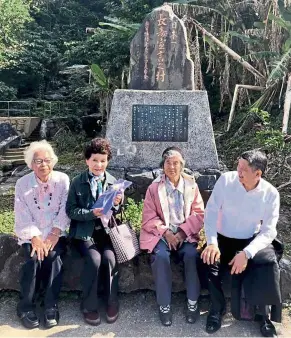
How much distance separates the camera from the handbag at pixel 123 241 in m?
2.84

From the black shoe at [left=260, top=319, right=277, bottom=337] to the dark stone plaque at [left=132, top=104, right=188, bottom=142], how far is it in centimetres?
243

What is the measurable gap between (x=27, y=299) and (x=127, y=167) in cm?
225

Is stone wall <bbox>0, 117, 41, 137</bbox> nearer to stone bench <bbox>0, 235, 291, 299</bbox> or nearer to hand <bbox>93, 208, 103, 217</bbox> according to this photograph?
stone bench <bbox>0, 235, 291, 299</bbox>

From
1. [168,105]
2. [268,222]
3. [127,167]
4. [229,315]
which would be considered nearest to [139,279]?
[229,315]

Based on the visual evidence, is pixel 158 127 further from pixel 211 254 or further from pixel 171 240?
pixel 211 254

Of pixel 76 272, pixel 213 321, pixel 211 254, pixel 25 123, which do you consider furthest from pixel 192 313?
pixel 25 123

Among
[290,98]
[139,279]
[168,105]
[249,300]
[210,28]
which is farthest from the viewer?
[210,28]

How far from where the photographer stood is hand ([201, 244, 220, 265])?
8.63 ft

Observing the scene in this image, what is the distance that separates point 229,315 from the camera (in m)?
2.86

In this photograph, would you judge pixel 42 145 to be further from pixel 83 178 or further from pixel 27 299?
pixel 27 299

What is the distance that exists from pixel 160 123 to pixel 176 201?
174cm

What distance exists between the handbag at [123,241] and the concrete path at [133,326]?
1.45ft

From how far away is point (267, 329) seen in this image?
8.59 ft

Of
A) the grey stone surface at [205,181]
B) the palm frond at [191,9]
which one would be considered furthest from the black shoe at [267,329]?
the palm frond at [191,9]
